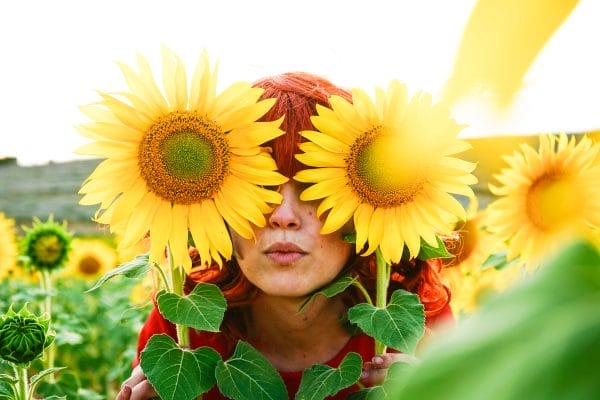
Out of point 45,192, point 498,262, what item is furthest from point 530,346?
point 45,192

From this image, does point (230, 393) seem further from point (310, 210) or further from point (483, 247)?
point (483, 247)

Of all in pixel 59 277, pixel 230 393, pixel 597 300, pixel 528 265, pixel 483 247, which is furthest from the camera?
pixel 59 277

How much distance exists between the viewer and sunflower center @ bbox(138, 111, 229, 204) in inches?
33.1

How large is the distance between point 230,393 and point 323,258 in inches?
9.0

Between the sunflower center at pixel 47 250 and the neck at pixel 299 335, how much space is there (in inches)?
33.0

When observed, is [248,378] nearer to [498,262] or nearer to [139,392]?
[139,392]

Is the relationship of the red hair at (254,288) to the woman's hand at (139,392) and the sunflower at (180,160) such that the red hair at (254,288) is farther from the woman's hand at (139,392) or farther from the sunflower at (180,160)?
the woman's hand at (139,392)

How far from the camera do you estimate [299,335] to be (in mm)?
1192

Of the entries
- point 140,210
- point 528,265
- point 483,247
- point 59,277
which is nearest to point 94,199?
point 140,210

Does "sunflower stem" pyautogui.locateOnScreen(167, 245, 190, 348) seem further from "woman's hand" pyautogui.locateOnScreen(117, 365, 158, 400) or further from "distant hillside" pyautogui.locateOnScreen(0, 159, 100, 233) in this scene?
"distant hillside" pyautogui.locateOnScreen(0, 159, 100, 233)

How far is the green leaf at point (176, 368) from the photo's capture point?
79 centimetres

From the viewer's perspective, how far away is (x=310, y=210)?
0.94 m

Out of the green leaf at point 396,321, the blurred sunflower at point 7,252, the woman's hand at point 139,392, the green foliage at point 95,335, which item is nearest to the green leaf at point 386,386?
the green leaf at point 396,321

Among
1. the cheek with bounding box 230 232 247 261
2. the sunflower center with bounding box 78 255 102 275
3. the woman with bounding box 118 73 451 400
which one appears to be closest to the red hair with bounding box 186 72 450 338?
the woman with bounding box 118 73 451 400
